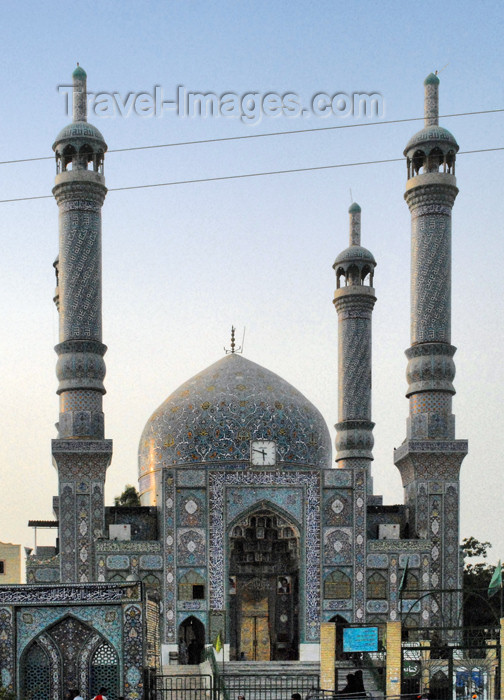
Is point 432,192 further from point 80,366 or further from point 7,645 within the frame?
point 7,645

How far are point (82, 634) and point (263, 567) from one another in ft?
30.6

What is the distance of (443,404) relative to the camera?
2920 cm

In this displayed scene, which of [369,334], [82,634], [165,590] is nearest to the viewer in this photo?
[82,634]

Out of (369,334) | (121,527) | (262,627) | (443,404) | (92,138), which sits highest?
(92,138)

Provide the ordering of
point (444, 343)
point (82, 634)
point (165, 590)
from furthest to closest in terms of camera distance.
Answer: point (444, 343) < point (165, 590) < point (82, 634)

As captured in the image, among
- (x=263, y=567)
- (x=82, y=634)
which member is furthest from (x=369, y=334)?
(x=82, y=634)

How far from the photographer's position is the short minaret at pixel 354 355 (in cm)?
3456

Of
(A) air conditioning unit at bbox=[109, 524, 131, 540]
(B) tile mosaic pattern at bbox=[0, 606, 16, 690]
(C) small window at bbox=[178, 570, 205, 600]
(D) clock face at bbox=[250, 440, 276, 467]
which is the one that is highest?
(D) clock face at bbox=[250, 440, 276, 467]

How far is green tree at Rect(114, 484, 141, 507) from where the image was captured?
40125mm

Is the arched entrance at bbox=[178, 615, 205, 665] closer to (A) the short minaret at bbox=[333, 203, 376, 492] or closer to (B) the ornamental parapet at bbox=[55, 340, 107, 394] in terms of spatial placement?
(B) the ornamental parapet at bbox=[55, 340, 107, 394]

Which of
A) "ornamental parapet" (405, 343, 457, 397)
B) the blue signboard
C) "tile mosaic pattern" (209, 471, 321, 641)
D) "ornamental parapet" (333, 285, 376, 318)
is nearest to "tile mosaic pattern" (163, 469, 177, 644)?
"tile mosaic pattern" (209, 471, 321, 641)

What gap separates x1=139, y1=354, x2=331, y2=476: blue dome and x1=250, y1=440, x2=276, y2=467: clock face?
1.34 metres

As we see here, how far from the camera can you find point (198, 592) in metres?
27.8

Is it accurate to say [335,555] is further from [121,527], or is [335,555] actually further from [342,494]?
[121,527]
